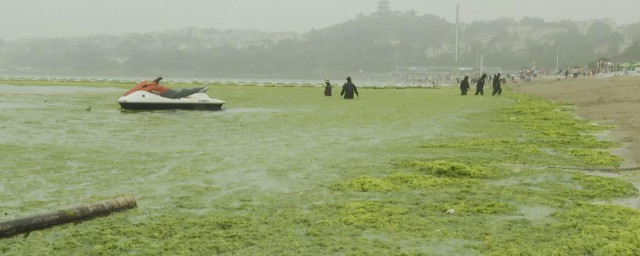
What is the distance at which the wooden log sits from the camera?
6254 mm

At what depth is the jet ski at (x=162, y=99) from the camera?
25156mm

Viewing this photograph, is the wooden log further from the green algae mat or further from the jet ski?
the jet ski

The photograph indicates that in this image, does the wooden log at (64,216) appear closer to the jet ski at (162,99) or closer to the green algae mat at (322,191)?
the green algae mat at (322,191)

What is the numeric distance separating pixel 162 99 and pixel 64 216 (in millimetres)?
19255

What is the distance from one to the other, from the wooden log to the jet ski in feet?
59.8

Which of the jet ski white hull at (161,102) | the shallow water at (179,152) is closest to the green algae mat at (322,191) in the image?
the shallow water at (179,152)

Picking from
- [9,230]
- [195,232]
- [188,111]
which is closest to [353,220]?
[195,232]

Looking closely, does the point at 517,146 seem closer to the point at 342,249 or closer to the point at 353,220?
the point at 353,220

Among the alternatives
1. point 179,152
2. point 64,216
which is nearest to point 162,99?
point 179,152

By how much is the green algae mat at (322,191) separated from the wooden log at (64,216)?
0.11m

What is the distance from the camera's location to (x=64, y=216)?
6.79 metres

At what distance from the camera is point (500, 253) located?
582 centimetres

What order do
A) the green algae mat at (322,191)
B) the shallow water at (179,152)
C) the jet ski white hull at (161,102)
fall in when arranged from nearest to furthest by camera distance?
the green algae mat at (322,191)
the shallow water at (179,152)
the jet ski white hull at (161,102)

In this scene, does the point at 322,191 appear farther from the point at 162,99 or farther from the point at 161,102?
the point at 162,99
